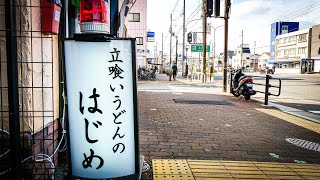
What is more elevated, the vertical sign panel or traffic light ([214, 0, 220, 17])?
traffic light ([214, 0, 220, 17])

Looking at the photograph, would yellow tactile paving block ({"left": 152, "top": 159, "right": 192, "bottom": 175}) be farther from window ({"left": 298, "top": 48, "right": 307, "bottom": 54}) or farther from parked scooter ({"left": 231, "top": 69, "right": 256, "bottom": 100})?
window ({"left": 298, "top": 48, "right": 307, "bottom": 54})

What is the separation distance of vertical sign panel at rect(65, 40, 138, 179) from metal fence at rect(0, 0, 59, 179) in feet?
1.64

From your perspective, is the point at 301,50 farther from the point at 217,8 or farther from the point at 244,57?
the point at 217,8

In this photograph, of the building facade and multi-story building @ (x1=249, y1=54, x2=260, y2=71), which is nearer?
the building facade

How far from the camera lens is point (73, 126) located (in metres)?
2.41

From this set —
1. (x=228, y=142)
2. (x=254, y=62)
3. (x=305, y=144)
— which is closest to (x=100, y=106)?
(x=228, y=142)

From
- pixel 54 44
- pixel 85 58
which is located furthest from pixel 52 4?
pixel 85 58

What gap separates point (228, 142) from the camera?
486cm

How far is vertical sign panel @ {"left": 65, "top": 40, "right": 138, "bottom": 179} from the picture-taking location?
235 centimetres

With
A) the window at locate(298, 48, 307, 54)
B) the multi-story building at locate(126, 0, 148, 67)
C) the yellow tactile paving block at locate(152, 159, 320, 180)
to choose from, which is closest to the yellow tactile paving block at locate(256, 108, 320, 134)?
the yellow tactile paving block at locate(152, 159, 320, 180)

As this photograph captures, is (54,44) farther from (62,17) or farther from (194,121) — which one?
(194,121)

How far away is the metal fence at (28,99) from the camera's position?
2.54 metres

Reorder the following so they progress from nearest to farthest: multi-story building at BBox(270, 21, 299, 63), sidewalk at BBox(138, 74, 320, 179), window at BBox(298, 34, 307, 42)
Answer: sidewalk at BBox(138, 74, 320, 179)
window at BBox(298, 34, 307, 42)
multi-story building at BBox(270, 21, 299, 63)

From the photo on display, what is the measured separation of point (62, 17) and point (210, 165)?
2.84m
